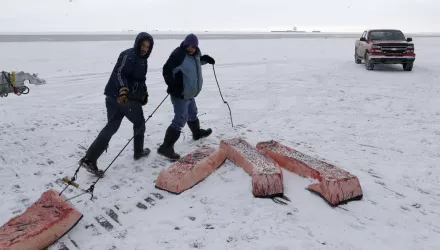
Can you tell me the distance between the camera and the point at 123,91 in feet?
14.2

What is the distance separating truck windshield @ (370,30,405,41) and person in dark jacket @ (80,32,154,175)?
44.1 feet

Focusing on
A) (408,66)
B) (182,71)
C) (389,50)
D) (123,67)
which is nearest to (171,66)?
(182,71)

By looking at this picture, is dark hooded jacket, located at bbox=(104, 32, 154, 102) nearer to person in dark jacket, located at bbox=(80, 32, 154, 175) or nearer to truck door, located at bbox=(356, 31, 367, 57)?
person in dark jacket, located at bbox=(80, 32, 154, 175)

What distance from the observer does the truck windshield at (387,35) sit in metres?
15.1

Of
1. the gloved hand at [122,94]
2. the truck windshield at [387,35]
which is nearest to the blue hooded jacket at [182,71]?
the gloved hand at [122,94]

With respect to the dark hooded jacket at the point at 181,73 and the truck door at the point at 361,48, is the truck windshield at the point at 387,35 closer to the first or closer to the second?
the truck door at the point at 361,48

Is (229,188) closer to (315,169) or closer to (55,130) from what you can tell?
(315,169)

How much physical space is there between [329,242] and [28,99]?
369 inches

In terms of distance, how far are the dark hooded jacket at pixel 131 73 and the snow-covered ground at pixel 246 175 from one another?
1108mm

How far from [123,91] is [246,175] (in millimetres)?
1901

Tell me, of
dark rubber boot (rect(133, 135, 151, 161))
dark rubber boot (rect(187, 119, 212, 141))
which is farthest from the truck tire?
dark rubber boot (rect(133, 135, 151, 161))

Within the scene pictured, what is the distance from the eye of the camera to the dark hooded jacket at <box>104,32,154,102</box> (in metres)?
4.44

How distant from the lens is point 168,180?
4.09 meters

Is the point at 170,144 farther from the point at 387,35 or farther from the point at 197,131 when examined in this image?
the point at 387,35
